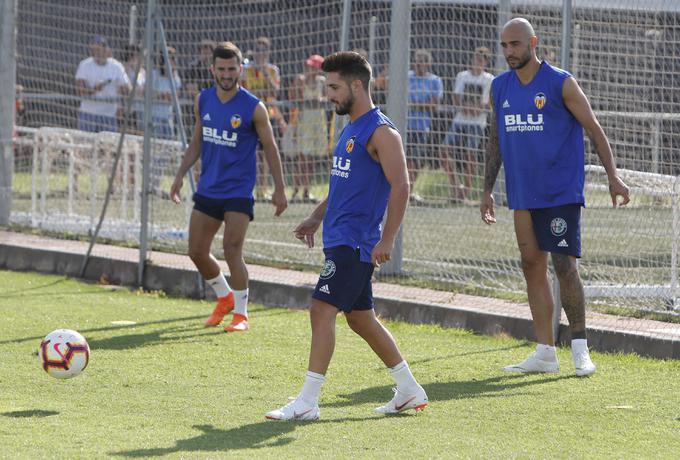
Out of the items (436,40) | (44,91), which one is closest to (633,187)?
(436,40)

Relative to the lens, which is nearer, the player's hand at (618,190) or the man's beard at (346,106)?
the man's beard at (346,106)

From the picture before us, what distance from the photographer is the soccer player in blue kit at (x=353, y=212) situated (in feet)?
21.6

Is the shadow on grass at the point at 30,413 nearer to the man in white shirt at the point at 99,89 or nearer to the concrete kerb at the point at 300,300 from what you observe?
the concrete kerb at the point at 300,300

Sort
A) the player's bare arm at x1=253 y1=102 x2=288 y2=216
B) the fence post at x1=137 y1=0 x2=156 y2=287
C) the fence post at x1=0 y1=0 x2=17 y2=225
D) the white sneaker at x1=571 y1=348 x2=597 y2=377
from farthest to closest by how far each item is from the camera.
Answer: the fence post at x1=0 y1=0 x2=17 y2=225
the fence post at x1=137 y1=0 x2=156 y2=287
the player's bare arm at x1=253 y1=102 x2=288 y2=216
the white sneaker at x1=571 y1=348 x2=597 y2=377

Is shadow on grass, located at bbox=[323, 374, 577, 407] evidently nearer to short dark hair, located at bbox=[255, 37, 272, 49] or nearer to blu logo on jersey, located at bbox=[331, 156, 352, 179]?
blu logo on jersey, located at bbox=[331, 156, 352, 179]

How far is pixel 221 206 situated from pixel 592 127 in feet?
10.4

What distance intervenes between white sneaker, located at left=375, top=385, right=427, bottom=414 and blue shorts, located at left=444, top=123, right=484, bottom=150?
553 centimetres

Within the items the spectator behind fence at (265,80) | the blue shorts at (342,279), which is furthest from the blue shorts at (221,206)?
the spectator behind fence at (265,80)

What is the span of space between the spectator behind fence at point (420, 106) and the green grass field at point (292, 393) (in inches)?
90.0

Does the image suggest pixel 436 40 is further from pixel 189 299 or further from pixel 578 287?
pixel 578 287

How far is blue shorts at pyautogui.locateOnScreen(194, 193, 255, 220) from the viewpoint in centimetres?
983

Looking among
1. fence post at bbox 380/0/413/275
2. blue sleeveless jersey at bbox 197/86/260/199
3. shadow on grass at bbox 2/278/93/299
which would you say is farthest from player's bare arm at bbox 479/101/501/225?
shadow on grass at bbox 2/278/93/299

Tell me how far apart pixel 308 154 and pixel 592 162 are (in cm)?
342

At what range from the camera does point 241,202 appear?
9.84 meters
